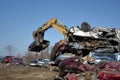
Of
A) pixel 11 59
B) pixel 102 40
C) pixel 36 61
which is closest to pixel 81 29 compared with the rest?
pixel 102 40

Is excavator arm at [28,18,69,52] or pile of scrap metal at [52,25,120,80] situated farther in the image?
excavator arm at [28,18,69,52]

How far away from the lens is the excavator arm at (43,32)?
2097cm

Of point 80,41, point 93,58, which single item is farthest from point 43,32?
point 93,58

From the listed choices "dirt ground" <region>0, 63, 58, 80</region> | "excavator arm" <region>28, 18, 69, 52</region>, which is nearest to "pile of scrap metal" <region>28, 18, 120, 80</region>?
"excavator arm" <region>28, 18, 69, 52</region>

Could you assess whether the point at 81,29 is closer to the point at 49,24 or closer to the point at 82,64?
the point at 49,24

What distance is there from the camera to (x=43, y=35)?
21.6 meters

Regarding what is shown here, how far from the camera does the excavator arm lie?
2097 cm

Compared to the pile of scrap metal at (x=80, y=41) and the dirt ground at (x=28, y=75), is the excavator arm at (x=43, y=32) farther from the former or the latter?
the dirt ground at (x=28, y=75)

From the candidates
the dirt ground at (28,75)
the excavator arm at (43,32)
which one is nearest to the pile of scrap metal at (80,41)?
the excavator arm at (43,32)

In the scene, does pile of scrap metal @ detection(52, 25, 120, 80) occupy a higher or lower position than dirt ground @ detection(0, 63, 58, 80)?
→ higher

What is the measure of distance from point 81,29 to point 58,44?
7.78ft

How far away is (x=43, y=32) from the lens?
21.7 m

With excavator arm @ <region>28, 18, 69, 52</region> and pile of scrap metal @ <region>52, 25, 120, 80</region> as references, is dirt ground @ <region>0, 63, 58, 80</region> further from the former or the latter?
excavator arm @ <region>28, 18, 69, 52</region>

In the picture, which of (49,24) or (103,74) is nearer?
(103,74)
